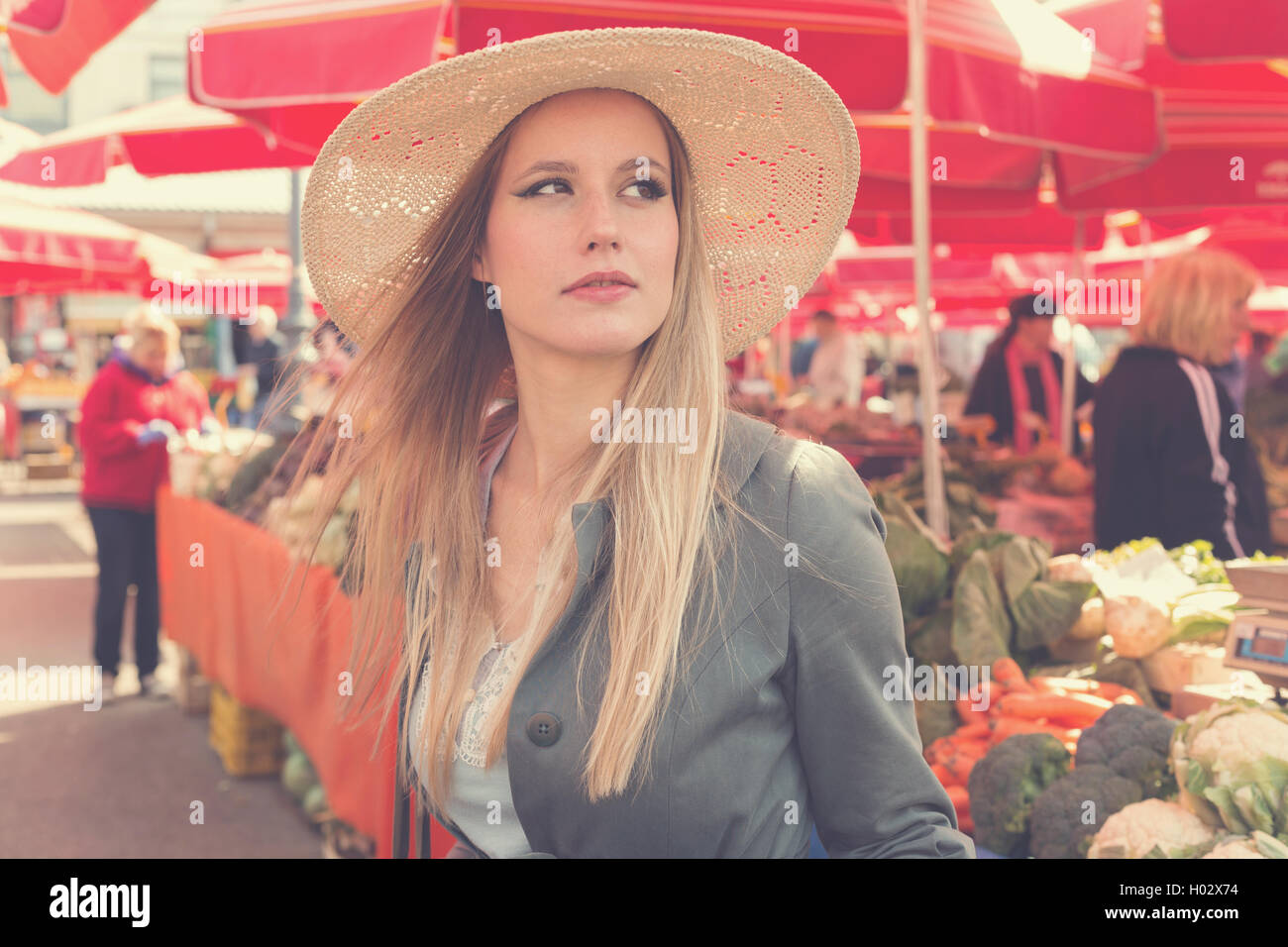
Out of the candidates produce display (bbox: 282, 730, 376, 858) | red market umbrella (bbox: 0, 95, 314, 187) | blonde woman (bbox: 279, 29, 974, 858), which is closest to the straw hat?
blonde woman (bbox: 279, 29, 974, 858)

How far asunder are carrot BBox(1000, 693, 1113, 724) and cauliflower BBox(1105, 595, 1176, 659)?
0.22 meters

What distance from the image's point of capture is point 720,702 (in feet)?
4.42

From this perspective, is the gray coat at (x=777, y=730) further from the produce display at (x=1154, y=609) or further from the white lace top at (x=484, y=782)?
the produce display at (x=1154, y=609)

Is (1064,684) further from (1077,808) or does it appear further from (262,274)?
(262,274)

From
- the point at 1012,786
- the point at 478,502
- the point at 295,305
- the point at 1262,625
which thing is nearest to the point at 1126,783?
the point at 1012,786

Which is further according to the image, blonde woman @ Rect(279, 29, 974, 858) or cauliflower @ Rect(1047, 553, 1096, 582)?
cauliflower @ Rect(1047, 553, 1096, 582)

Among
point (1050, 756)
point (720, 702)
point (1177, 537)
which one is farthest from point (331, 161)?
point (1177, 537)

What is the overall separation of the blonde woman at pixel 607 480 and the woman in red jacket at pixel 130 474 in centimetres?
529

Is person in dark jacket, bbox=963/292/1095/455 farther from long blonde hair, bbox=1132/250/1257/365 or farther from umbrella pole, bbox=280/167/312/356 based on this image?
umbrella pole, bbox=280/167/312/356

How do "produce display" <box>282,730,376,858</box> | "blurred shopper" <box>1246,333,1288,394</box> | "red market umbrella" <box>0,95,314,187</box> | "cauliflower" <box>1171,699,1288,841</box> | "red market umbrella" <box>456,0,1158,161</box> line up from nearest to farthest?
1. "cauliflower" <box>1171,699,1288,841</box>
2. "red market umbrella" <box>456,0,1158,161</box>
3. "produce display" <box>282,730,376,858</box>
4. "red market umbrella" <box>0,95,314,187</box>
5. "blurred shopper" <box>1246,333,1288,394</box>

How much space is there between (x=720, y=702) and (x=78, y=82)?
94.1 feet

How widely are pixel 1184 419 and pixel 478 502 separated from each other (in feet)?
11.1

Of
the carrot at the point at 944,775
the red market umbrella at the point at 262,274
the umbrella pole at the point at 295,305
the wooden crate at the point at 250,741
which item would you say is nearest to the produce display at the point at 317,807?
the wooden crate at the point at 250,741

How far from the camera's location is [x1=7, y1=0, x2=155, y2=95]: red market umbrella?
3.17 metres
